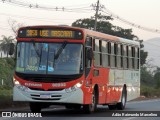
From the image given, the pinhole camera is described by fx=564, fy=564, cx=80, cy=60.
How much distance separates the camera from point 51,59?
19.7 m

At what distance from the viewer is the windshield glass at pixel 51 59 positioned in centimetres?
1961

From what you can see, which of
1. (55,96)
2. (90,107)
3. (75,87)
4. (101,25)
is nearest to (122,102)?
(90,107)

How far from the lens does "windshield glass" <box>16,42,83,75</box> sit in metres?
19.6

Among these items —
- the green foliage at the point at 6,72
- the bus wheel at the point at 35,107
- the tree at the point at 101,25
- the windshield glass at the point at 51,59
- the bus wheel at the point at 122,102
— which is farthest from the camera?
the tree at the point at 101,25

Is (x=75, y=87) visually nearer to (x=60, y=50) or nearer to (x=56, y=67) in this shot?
(x=56, y=67)

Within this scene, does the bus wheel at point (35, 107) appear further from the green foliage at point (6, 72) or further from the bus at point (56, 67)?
the green foliage at point (6, 72)

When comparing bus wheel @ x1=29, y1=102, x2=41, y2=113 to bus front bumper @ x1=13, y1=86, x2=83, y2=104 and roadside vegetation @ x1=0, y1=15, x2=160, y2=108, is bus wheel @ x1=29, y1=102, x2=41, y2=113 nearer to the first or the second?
bus front bumper @ x1=13, y1=86, x2=83, y2=104

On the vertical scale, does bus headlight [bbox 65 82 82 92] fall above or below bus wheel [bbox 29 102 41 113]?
above

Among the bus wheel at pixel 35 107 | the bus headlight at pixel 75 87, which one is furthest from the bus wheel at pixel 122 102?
the bus headlight at pixel 75 87

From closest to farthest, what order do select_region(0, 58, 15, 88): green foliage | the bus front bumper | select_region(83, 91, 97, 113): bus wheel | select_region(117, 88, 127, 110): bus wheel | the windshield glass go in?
the bus front bumper
the windshield glass
select_region(83, 91, 97, 113): bus wheel
select_region(117, 88, 127, 110): bus wheel
select_region(0, 58, 15, 88): green foliage

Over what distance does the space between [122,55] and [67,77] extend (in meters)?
6.01

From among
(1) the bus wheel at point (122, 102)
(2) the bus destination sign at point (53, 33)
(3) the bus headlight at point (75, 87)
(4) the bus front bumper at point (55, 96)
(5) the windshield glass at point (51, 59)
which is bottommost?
(1) the bus wheel at point (122, 102)

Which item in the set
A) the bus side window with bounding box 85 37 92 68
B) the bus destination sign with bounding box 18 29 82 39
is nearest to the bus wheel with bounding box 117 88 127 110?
the bus side window with bounding box 85 37 92 68

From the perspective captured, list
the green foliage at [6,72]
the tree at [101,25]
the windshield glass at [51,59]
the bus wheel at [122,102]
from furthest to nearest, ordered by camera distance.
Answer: the tree at [101,25] → the green foliage at [6,72] → the bus wheel at [122,102] → the windshield glass at [51,59]
